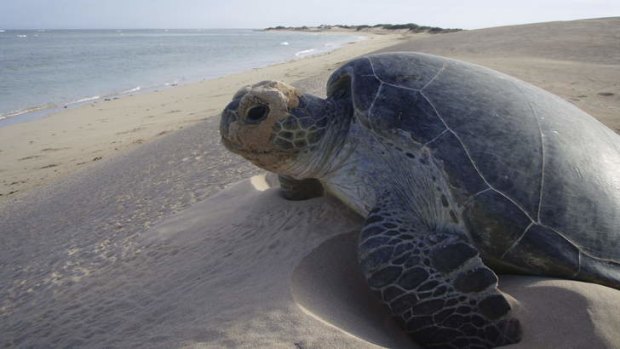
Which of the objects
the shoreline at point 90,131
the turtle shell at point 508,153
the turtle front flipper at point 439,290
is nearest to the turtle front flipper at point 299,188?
the turtle shell at point 508,153

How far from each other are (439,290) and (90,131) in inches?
343

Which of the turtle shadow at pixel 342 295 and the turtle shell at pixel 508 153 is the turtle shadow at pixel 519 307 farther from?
the turtle shell at pixel 508 153

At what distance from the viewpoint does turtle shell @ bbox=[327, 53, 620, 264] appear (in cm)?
188

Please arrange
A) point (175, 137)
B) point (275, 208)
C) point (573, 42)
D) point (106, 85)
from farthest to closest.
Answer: point (106, 85) < point (573, 42) < point (175, 137) < point (275, 208)

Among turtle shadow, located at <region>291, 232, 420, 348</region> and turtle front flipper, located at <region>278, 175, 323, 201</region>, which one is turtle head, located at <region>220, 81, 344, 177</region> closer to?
turtle front flipper, located at <region>278, 175, 323, 201</region>

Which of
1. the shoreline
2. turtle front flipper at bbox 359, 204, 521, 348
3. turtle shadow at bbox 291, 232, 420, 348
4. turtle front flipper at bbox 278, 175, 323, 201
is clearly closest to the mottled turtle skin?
turtle front flipper at bbox 359, 204, 521, 348

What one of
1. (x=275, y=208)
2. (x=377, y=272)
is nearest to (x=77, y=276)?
(x=275, y=208)

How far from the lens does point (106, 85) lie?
14805 mm

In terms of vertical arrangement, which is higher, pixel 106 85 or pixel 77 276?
pixel 77 276

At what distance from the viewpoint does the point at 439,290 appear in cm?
174

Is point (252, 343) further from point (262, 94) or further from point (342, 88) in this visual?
point (342, 88)

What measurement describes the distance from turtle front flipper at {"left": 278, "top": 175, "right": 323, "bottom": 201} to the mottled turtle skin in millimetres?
309

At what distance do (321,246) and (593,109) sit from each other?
463 cm

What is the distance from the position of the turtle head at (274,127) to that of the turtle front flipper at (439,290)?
28.7 inches
